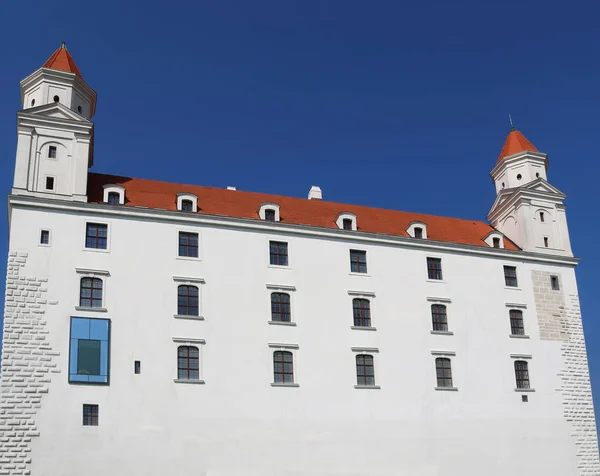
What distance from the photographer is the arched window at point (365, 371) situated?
34719mm

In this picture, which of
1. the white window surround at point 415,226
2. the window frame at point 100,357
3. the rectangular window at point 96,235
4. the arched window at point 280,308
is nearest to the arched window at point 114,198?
the rectangular window at point 96,235

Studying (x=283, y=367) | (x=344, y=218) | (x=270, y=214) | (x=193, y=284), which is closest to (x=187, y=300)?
(x=193, y=284)

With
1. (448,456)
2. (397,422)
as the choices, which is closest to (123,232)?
(397,422)

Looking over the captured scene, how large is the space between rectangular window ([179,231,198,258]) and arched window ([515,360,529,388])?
55.0 feet

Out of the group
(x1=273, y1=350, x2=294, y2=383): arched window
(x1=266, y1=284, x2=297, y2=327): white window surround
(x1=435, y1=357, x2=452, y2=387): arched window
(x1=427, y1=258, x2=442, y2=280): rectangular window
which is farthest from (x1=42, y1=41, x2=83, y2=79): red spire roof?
(x1=435, y1=357, x2=452, y2=387): arched window

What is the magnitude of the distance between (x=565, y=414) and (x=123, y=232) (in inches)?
911

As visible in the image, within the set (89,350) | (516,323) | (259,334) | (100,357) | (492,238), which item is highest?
(492,238)

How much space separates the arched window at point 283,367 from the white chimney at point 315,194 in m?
12.3

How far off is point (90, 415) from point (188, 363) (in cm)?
446

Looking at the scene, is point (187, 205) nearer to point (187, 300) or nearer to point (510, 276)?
point (187, 300)

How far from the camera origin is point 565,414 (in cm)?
3806

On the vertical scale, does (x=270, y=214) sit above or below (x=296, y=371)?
above

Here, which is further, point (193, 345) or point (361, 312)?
point (361, 312)

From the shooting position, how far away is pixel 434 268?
3838cm
